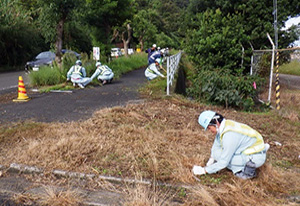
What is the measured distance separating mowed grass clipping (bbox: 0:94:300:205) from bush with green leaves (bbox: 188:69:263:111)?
81.3 inches

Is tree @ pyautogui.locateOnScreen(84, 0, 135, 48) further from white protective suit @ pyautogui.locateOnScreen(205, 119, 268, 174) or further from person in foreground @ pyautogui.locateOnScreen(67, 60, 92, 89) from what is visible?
white protective suit @ pyautogui.locateOnScreen(205, 119, 268, 174)

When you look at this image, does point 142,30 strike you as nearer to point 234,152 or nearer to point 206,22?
point 206,22

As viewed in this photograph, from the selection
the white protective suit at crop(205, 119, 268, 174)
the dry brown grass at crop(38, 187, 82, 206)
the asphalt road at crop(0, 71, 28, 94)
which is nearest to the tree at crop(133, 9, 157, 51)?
the asphalt road at crop(0, 71, 28, 94)

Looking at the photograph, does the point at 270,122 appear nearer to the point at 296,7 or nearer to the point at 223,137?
the point at 223,137

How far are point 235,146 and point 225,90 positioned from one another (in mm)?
5204

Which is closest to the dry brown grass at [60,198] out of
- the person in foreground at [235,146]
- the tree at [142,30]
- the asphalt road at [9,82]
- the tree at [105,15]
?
the person in foreground at [235,146]

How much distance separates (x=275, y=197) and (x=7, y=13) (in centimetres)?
2049

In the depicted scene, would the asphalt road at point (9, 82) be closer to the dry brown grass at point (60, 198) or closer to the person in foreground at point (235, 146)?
the dry brown grass at point (60, 198)

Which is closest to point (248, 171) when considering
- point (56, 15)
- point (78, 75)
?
point (78, 75)

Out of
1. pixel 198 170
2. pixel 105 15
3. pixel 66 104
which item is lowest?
pixel 198 170

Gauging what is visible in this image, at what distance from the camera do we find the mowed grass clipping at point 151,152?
281 centimetres

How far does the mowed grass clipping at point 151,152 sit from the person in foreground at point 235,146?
15 centimetres

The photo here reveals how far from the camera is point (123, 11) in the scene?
14422 millimetres

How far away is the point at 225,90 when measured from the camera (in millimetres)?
7793
